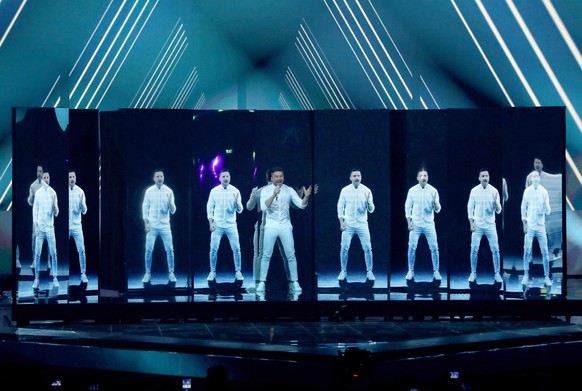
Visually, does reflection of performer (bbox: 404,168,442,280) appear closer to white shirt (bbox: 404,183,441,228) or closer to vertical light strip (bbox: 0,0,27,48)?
white shirt (bbox: 404,183,441,228)

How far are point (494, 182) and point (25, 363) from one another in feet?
22.5

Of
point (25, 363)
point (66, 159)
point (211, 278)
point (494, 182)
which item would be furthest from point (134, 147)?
point (494, 182)

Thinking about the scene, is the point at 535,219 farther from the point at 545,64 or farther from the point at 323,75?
the point at 323,75

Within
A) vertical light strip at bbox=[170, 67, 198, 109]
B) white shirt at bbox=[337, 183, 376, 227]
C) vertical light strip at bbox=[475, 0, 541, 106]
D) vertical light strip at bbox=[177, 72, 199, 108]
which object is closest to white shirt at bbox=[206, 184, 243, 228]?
white shirt at bbox=[337, 183, 376, 227]

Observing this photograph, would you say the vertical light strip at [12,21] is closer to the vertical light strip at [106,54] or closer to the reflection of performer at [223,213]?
the vertical light strip at [106,54]

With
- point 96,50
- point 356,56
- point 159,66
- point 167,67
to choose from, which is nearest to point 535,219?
point 356,56

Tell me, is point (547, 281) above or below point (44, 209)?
below

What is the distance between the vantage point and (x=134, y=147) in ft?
41.8

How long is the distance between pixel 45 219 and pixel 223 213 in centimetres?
245

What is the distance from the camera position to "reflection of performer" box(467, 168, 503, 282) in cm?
1284

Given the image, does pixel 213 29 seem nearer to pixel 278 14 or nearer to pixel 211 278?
pixel 278 14

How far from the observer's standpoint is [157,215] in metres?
12.8

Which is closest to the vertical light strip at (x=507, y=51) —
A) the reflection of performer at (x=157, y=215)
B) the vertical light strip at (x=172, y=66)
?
the reflection of performer at (x=157, y=215)

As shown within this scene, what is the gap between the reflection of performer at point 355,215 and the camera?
12.9 m
